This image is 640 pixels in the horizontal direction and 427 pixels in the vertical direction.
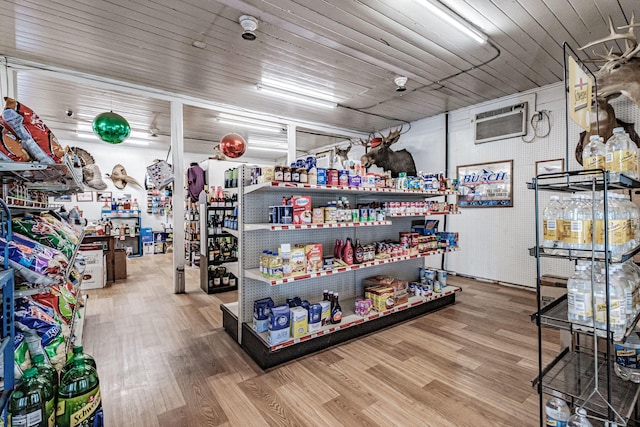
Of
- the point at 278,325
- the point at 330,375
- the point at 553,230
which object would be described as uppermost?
the point at 553,230

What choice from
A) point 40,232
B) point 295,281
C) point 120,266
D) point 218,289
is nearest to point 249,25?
point 40,232

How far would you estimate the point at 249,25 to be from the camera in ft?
11.0

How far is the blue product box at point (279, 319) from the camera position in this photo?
2852 millimetres

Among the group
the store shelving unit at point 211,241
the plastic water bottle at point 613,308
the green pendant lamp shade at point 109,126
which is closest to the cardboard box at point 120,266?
the store shelving unit at point 211,241

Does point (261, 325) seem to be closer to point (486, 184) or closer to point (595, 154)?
point (595, 154)

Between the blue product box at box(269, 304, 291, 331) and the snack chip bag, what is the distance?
2052mm

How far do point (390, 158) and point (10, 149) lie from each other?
6436mm

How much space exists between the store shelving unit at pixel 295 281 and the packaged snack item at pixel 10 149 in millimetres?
1621

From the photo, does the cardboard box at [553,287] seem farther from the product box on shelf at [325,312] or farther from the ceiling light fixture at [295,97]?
the ceiling light fixture at [295,97]

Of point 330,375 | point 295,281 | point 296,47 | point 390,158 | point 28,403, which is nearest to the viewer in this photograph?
point 28,403

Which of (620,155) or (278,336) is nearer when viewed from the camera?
(620,155)

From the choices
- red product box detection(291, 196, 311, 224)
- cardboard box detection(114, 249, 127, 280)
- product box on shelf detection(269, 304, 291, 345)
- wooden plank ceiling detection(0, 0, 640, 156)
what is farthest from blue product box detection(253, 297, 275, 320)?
cardboard box detection(114, 249, 127, 280)

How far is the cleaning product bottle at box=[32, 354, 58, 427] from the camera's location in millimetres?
1426

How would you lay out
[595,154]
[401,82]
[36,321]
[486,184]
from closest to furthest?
[595,154], [36,321], [401,82], [486,184]
